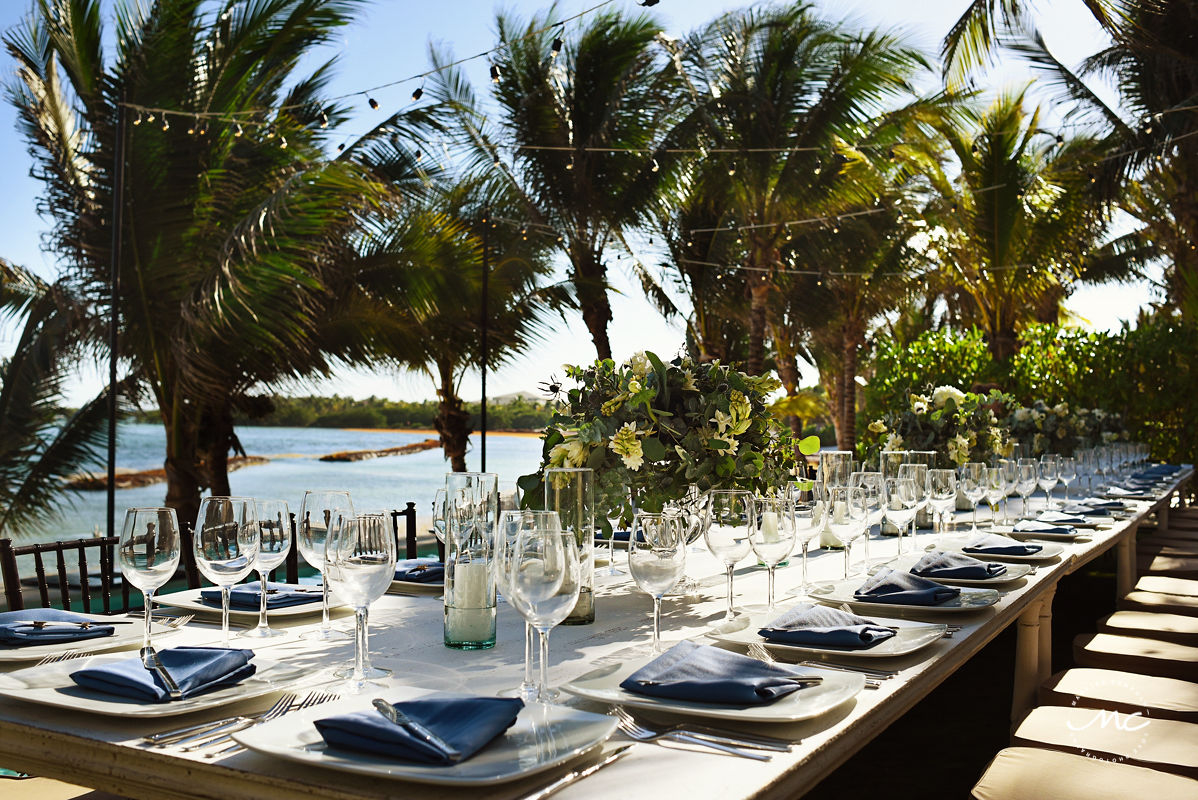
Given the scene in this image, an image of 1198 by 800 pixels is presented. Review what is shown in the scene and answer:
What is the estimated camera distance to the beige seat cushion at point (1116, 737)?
7.66ft

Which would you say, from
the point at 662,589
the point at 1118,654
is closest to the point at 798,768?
the point at 662,589

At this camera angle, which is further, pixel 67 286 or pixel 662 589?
Result: pixel 67 286

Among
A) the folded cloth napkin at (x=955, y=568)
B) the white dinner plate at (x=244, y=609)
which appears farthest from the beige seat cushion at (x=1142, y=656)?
the white dinner plate at (x=244, y=609)

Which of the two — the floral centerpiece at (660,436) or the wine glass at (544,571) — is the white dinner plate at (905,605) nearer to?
the floral centerpiece at (660,436)

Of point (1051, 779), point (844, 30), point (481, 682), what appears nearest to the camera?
point (481, 682)

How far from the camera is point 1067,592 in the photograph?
6801mm

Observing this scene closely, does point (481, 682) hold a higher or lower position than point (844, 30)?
lower

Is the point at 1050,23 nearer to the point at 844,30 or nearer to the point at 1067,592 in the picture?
the point at 844,30

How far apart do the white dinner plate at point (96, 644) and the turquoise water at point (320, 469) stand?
7602 millimetres

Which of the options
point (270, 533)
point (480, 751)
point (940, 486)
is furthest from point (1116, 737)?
point (270, 533)

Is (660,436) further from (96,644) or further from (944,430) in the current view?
(944,430)

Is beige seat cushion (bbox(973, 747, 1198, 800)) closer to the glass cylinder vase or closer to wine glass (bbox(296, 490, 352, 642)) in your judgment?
→ the glass cylinder vase

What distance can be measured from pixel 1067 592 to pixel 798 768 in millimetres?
6311

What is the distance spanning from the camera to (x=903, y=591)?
90.7 inches
